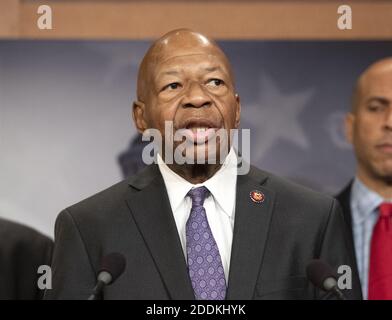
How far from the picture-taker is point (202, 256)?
1.54 meters

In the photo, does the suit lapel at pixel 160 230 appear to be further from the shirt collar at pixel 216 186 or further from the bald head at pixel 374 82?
the bald head at pixel 374 82

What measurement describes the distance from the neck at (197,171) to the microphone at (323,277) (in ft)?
1.11

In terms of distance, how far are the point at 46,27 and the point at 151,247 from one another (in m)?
0.84

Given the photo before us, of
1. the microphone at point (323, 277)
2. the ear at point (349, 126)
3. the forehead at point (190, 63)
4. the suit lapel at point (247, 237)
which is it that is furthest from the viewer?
the ear at point (349, 126)

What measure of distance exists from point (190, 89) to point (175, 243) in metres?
0.31

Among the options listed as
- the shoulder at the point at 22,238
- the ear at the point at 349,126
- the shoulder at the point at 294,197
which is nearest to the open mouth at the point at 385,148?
the ear at the point at 349,126

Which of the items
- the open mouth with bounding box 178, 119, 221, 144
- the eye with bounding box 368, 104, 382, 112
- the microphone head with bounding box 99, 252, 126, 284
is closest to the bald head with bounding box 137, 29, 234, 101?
the open mouth with bounding box 178, 119, 221, 144

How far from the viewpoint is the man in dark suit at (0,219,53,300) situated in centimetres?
192

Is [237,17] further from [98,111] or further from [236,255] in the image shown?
[236,255]

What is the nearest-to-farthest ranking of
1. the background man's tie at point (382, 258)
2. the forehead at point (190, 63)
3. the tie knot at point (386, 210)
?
the forehead at point (190, 63) → the background man's tie at point (382, 258) → the tie knot at point (386, 210)

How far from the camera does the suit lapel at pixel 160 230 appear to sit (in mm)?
1487

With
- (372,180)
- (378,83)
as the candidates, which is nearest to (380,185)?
(372,180)

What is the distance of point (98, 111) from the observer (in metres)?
2.17

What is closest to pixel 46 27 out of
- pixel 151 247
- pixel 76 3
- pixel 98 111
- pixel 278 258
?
pixel 76 3
